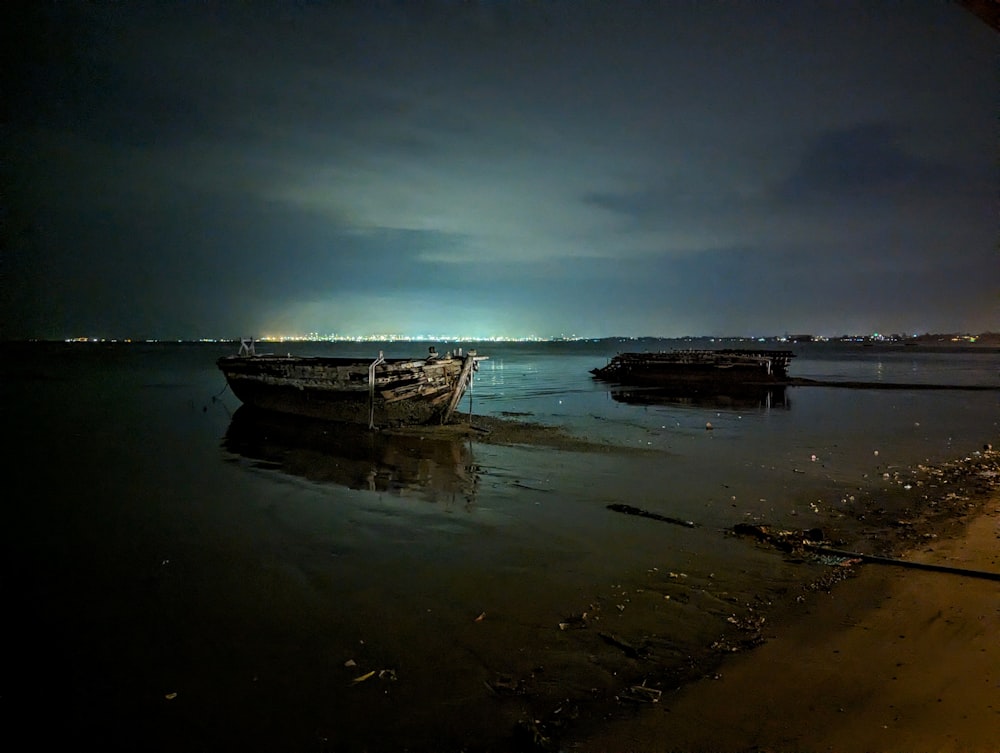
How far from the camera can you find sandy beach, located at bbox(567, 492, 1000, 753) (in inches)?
165

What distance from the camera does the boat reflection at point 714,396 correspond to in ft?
100.0

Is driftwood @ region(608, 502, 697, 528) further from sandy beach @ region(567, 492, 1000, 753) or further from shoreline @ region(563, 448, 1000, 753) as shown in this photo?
sandy beach @ region(567, 492, 1000, 753)

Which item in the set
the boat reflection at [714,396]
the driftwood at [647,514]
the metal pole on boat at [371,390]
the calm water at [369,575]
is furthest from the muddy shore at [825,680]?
the boat reflection at [714,396]

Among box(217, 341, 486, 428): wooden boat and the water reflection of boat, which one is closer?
the water reflection of boat

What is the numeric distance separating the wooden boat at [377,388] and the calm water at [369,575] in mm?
2540

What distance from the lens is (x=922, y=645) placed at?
5.43 m

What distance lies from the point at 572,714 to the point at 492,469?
9.85 m

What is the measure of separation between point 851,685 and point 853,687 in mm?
27

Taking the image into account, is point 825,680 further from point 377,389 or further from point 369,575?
point 377,389

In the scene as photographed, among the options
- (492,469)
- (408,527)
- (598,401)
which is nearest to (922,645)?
(408,527)

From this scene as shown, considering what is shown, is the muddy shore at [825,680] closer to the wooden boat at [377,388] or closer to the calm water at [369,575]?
the calm water at [369,575]

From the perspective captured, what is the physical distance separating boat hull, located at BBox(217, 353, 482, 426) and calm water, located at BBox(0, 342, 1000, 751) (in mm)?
2483

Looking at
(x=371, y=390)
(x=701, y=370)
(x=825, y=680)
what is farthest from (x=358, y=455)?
(x=701, y=370)

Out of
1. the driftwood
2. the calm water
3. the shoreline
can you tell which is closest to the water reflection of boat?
the calm water
